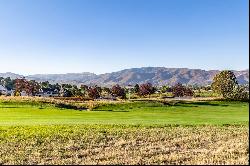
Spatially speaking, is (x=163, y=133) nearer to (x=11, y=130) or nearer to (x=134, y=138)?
(x=134, y=138)

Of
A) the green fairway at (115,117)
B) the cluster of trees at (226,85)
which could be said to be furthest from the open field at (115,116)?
the cluster of trees at (226,85)

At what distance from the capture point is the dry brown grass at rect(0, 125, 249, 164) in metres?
21.0

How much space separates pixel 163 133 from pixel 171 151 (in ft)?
29.1

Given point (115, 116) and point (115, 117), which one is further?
point (115, 116)

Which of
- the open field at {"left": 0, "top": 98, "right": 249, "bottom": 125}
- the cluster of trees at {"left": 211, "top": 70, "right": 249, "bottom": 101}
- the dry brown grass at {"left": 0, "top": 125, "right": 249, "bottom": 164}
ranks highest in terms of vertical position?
the cluster of trees at {"left": 211, "top": 70, "right": 249, "bottom": 101}

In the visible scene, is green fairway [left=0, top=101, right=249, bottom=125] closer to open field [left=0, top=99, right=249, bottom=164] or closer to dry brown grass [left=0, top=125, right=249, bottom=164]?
open field [left=0, top=99, right=249, bottom=164]

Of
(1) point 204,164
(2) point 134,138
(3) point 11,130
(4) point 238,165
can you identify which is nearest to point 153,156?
(1) point 204,164

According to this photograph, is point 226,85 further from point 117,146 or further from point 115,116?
point 117,146

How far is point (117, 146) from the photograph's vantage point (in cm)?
2612

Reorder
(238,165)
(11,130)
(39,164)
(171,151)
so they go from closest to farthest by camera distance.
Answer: (238,165)
(39,164)
(171,151)
(11,130)

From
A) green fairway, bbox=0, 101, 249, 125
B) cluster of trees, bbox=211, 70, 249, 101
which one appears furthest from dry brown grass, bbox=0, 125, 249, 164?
cluster of trees, bbox=211, 70, 249, 101

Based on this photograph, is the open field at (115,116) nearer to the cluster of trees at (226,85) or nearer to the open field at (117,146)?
the open field at (117,146)

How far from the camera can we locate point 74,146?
26.1 m

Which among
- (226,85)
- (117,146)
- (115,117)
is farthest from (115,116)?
(226,85)
